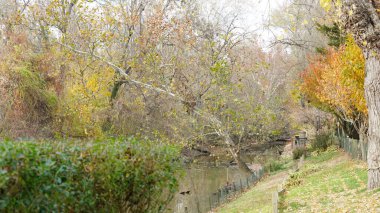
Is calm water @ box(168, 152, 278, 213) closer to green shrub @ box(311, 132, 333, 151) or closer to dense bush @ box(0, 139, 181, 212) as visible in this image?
green shrub @ box(311, 132, 333, 151)

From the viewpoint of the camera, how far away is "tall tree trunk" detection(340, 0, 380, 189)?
10633 millimetres

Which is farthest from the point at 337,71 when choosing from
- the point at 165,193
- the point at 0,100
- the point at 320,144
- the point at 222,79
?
the point at 165,193

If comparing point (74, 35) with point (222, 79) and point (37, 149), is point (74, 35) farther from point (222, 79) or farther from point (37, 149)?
point (37, 149)

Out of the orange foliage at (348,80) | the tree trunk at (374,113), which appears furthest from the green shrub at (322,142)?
the tree trunk at (374,113)

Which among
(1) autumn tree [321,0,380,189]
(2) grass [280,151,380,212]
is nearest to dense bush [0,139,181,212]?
(2) grass [280,151,380,212]

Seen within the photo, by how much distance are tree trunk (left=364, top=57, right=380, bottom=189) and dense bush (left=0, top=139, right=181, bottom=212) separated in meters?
7.44

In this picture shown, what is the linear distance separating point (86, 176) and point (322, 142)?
28767 millimetres

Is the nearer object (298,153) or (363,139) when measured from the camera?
(363,139)

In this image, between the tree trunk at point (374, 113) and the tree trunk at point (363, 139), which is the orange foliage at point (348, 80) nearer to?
the tree trunk at point (363, 139)

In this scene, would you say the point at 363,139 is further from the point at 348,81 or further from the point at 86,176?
A: the point at 86,176

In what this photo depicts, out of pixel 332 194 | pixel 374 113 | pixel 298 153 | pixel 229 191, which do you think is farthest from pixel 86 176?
pixel 298 153

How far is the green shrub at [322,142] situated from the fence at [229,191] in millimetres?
9810

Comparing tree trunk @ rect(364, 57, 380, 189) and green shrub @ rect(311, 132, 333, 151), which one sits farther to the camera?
green shrub @ rect(311, 132, 333, 151)

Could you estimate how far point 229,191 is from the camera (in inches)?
802
